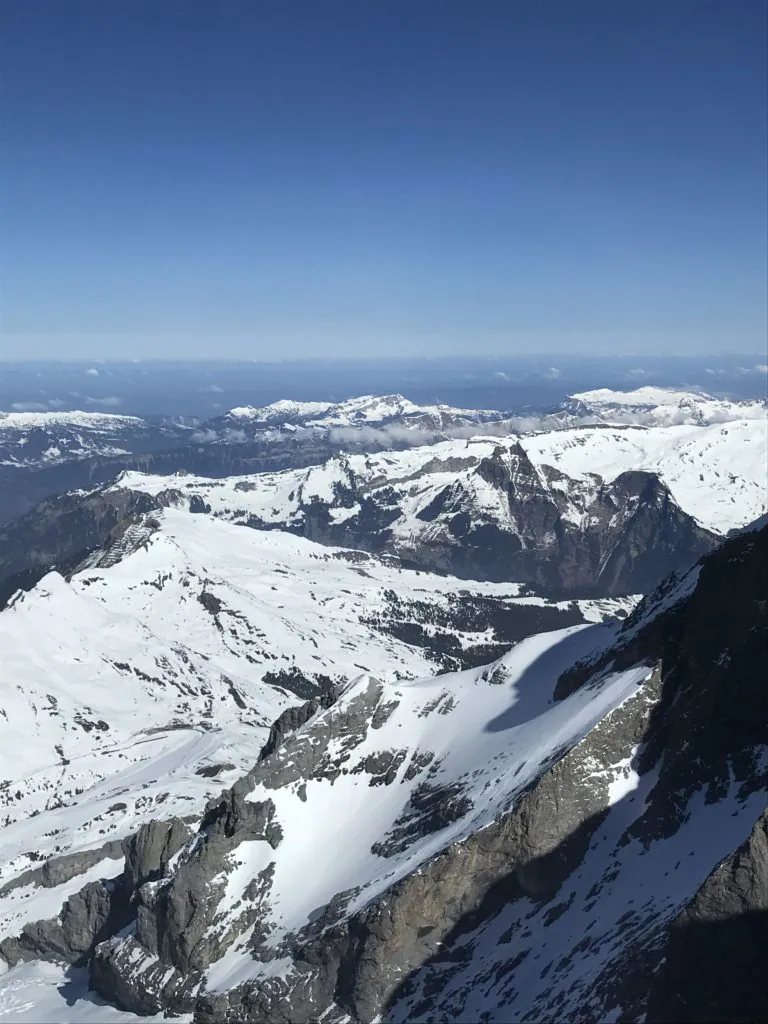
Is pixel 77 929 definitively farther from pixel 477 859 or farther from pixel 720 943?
pixel 720 943

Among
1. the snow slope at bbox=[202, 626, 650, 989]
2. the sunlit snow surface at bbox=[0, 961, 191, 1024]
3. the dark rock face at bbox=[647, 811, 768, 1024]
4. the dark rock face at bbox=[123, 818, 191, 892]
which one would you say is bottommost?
the sunlit snow surface at bbox=[0, 961, 191, 1024]

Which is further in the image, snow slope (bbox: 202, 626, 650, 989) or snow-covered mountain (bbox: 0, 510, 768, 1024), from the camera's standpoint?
snow slope (bbox: 202, 626, 650, 989)

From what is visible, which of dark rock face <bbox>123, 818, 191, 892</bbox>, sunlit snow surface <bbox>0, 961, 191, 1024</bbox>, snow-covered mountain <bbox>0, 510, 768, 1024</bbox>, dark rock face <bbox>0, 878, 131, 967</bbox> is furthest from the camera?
dark rock face <bbox>0, 878, 131, 967</bbox>

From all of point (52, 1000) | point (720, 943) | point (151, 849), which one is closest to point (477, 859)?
point (720, 943)

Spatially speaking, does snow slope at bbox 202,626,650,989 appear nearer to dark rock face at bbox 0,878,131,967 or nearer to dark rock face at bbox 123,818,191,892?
dark rock face at bbox 123,818,191,892

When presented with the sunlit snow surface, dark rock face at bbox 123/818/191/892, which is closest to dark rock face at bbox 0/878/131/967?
the sunlit snow surface

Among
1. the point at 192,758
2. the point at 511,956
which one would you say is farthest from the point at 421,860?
the point at 192,758

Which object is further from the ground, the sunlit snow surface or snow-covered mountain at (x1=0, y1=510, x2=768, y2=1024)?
snow-covered mountain at (x1=0, y1=510, x2=768, y2=1024)

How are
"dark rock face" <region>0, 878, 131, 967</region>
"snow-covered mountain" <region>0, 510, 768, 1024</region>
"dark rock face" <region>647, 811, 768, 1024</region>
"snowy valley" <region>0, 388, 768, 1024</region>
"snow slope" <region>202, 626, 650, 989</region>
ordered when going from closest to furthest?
1. "dark rock face" <region>647, 811, 768, 1024</region>
2. "snow-covered mountain" <region>0, 510, 768, 1024</region>
3. "snowy valley" <region>0, 388, 768, 1024</region>
4. "snow slope" <region>202, 626, 650, 989</region>
5. "dark rock face" <region>0, 878, 131, 967</region>

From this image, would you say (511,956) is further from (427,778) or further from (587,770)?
(427,778)

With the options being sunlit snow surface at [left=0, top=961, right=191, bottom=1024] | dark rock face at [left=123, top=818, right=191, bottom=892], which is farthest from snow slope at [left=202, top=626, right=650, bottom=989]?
dark rock face at [left=123, top=818, right=191, bottom=892]
